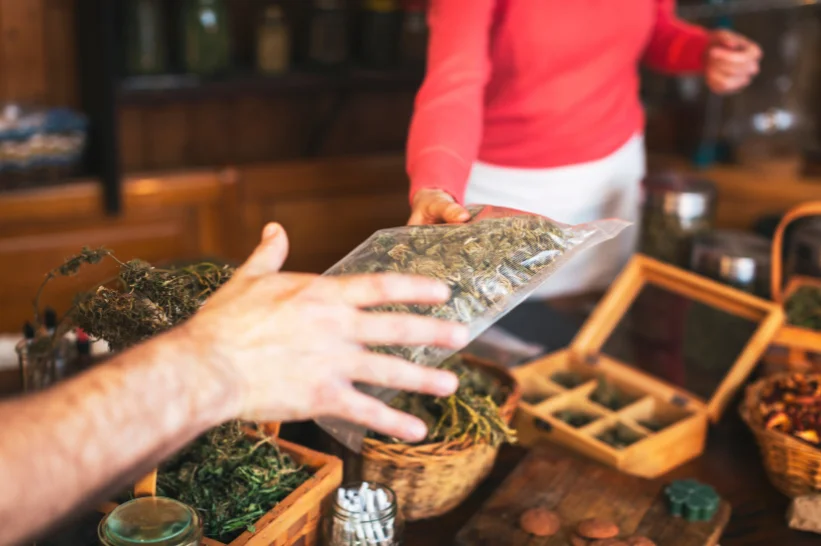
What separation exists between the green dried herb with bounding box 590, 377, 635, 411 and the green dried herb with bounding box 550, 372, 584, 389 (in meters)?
0.04

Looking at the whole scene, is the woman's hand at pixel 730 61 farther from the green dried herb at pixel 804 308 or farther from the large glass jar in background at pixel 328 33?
the large glass jar in background at pixel 328 33

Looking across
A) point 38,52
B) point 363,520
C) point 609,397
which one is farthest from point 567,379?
point 38,52

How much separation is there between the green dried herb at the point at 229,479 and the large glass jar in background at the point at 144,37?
1.92m

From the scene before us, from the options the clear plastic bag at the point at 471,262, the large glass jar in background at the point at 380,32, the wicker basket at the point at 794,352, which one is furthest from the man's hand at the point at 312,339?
the large glass jar in background at the point at 380,32

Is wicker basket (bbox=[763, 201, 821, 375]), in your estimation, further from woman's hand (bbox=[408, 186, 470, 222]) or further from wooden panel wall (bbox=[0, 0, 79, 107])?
wooden panel wall (bbox=[0, 0, 79, 107])

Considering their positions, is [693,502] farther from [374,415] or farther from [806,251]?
[806,251]

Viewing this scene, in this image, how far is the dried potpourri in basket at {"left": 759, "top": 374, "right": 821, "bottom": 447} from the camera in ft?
4.55

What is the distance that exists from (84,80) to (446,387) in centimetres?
232

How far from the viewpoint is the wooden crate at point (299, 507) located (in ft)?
3.48

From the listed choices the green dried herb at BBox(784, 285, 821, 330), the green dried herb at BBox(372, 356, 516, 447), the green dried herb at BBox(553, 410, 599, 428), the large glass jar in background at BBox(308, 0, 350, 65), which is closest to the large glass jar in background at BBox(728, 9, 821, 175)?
the large glass jar in background at BBox(308, 0, 350, 65)

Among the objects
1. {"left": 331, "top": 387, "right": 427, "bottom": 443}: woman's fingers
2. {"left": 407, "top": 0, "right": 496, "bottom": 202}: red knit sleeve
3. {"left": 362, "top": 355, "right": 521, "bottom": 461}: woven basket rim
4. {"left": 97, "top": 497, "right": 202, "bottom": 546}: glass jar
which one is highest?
{"left": 407, "top": 0, "right": 496, "bottom": 202}: red knit sleeve

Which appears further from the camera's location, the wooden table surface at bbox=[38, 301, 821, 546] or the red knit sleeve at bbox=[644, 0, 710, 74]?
the red knit sleeve at bbox=[644, 0, 710, 74]

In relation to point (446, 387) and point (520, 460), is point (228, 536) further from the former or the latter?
point (520, 460)

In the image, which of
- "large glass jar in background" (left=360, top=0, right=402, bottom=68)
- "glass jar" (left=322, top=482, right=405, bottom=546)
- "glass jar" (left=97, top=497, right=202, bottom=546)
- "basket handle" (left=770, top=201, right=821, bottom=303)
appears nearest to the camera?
"glass jar" (left=97, top=497, right=202, bottom=546)
